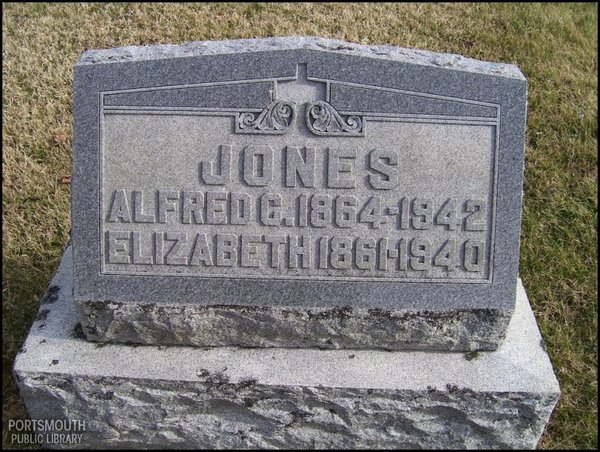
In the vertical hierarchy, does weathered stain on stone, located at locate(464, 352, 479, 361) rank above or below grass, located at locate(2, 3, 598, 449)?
below

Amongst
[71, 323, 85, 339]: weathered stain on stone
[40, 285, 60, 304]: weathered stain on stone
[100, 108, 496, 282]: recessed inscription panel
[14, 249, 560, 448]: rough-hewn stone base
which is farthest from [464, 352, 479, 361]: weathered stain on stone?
[40, 285, 60, 304]: weathered stain on stone

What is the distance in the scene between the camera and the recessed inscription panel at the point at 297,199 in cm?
277

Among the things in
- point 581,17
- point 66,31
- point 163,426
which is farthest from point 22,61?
point 581,17

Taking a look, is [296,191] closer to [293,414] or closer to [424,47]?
[293,414]

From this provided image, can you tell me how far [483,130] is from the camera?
276 cm

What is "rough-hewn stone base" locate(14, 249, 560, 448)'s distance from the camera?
2.80 metres

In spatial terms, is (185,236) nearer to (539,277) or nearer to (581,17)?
(539,277)

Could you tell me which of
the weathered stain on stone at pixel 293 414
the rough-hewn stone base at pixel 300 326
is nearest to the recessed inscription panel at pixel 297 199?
the rough-hewn stone base at pixel 300 326

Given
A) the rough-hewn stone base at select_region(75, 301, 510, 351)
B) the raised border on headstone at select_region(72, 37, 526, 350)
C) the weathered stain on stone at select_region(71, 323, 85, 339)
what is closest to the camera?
the raised border on headstone at select_region(72, 37, 526, 350)

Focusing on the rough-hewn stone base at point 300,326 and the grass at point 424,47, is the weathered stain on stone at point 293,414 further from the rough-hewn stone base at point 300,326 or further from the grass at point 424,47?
the grass at point 424,47

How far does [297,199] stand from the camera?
283 cm

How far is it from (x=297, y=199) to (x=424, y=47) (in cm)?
335

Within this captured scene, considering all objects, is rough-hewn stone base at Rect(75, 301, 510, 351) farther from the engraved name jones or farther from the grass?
the grass

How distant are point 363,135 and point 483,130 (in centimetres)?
48
